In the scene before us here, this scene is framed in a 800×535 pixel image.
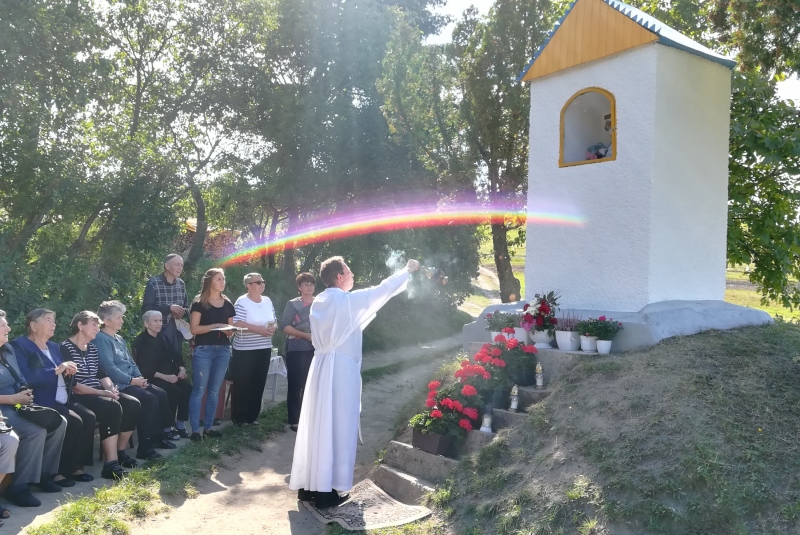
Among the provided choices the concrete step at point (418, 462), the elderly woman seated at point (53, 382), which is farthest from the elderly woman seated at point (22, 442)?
the concrete step at point (418, 462)

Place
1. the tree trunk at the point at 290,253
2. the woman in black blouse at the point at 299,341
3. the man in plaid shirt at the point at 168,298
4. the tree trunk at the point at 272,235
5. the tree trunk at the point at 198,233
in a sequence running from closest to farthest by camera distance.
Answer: the man in plaid shirt at the point at 168,298 → the woman in black blouse at the point at 299,341 → the tree trunk at the point at 198,233 → the tree trunk at the point at 290,253 → the tree trunk at the point at 272,235

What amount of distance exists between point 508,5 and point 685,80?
21.5 feet

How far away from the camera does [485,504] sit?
161 inches

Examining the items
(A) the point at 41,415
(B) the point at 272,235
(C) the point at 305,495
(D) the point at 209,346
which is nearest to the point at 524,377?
(C) the point at 305,495

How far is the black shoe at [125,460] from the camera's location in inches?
214

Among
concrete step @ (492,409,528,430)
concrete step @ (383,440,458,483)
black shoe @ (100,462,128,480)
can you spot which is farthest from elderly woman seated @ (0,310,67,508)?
concrete step @ (492,409,528,430)

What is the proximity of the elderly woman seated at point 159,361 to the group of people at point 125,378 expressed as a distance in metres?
0.01

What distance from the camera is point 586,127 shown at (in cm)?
754

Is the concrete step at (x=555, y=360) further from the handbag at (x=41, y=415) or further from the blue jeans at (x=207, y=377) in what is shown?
the handbag at (x=41, y=415)

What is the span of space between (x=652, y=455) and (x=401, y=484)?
6.66 feet

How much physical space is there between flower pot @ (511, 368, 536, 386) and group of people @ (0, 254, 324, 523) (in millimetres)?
2456

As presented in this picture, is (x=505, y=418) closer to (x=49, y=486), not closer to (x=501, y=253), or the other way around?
(x=49, y=486)

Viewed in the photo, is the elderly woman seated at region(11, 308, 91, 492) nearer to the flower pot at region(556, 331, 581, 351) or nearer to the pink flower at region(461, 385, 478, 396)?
the pink flower at region(461, 385, 478, 396)

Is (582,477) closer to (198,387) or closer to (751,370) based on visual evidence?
(751,370)
